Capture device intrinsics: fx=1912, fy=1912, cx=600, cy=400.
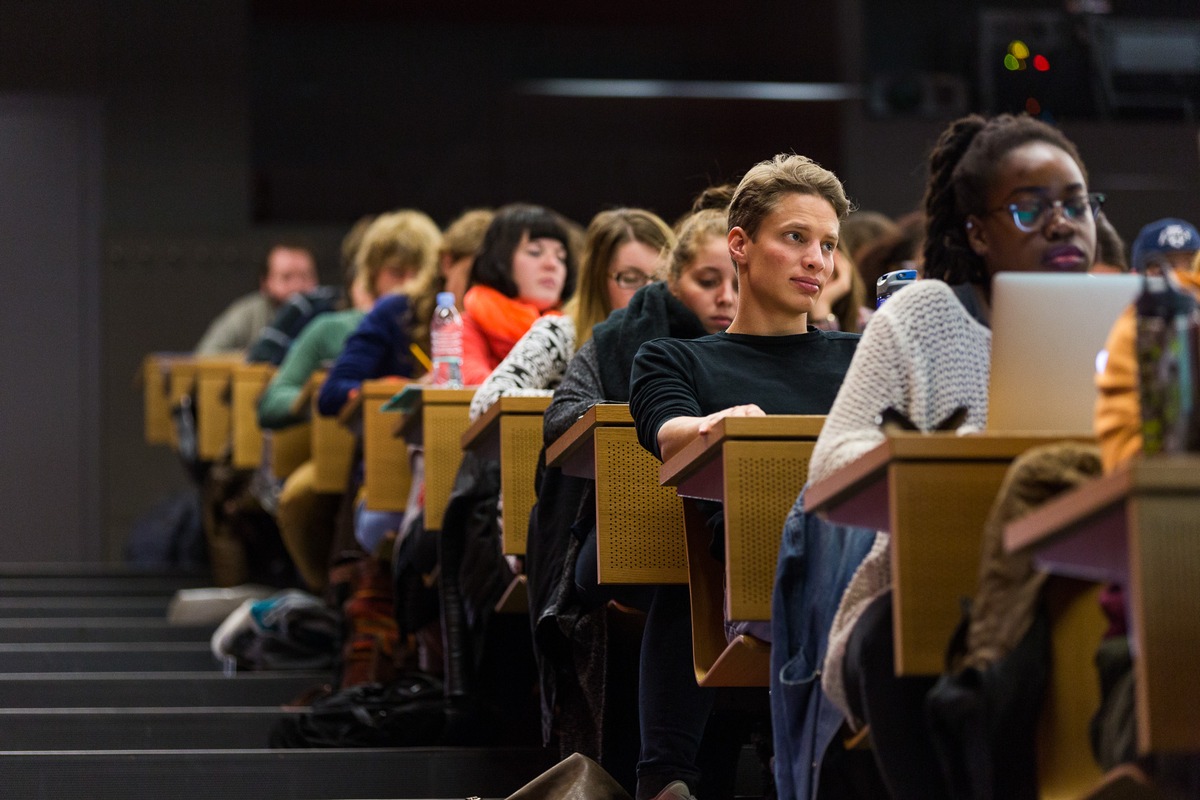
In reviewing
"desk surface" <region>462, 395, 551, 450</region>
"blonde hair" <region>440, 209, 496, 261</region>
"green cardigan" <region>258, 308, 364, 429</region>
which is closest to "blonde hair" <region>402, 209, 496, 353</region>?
"blonde hair" <region>440, 209, 496, 261</region>

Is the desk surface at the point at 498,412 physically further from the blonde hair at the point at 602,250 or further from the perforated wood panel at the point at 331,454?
the perforated wood panel at the point at 331,454

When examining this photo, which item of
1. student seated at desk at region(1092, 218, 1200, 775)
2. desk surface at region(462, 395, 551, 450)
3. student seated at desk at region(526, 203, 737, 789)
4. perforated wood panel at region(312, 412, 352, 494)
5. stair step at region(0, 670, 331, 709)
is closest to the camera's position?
student seated at desk at region(1092, 218, 1200, 775)

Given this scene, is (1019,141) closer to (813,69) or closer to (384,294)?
(384,294)

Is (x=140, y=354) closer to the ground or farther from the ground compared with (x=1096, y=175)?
closer to the ground

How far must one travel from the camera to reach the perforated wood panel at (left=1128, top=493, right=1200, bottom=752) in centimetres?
156

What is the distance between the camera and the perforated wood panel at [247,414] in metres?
6.25

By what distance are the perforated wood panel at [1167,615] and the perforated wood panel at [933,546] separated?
346 millimetres

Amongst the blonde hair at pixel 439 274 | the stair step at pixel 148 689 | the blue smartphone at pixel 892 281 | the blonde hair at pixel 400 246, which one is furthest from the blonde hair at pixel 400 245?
the blue smartphone at pixel 892 281

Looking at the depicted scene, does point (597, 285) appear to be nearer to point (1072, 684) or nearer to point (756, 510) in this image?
point (756, 510)

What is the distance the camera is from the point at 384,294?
5.54 metres

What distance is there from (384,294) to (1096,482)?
4096 mm

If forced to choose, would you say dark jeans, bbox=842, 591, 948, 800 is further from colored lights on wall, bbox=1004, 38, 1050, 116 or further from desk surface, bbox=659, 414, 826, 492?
colored lights on wall, bbox=1004, 38, 1050, 116

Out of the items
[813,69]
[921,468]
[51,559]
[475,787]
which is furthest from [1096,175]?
[921,468]

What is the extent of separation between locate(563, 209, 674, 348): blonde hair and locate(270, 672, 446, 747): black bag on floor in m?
0.80
